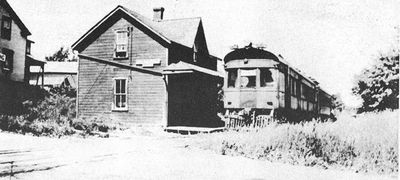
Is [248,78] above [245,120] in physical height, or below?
above

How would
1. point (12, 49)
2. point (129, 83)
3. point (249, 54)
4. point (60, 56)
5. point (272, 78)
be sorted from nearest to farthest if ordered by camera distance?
point (272, 78) → point (249, 54) → point (129, 83) → point (12, 49) → point (60, 56)

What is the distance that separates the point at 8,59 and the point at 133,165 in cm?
2214

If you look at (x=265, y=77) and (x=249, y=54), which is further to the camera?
(x=249, y=54)

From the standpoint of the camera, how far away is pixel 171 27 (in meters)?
23.6

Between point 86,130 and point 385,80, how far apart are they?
1411cm

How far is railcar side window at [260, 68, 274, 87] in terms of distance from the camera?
50.0 ft

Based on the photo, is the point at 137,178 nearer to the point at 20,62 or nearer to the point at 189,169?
the point at 189,169

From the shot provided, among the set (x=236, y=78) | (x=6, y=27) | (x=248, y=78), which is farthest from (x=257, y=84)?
(x=6, y=27)

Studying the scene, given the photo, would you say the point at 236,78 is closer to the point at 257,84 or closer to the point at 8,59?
the point at 257,84

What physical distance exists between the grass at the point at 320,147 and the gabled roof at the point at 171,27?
984cm

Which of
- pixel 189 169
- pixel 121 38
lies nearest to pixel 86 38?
pixel 121 38

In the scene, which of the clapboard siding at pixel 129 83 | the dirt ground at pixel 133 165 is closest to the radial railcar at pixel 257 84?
the clapboard siding at pixel 129 83

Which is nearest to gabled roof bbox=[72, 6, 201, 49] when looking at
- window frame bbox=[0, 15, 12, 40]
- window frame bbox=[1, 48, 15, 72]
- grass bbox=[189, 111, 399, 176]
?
window frame bbox=[1, 48, 15, 72]

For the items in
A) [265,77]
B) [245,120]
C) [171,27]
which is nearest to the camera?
[245,120]
